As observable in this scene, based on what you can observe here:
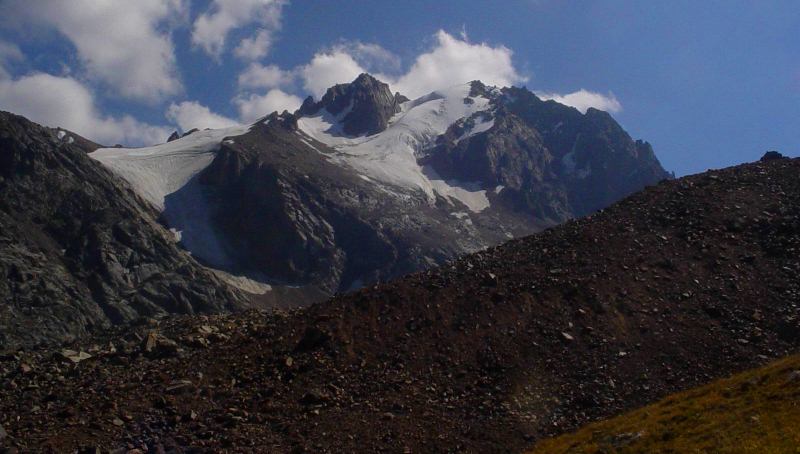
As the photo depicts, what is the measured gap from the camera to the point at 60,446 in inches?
1165

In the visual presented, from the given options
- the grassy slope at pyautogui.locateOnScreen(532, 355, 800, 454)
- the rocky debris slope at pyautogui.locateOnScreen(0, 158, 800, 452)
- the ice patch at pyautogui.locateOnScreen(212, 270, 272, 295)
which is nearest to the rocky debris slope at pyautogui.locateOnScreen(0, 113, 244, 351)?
the ice patch at pyautogui.locateOnScreen(212, 270, 272, 295)

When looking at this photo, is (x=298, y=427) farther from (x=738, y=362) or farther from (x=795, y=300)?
(x=795, y=300)

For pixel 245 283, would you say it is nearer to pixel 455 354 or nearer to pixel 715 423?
pixel 455 354

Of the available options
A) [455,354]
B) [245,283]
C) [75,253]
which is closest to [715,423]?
[455,354]

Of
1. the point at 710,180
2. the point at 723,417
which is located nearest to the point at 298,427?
the point at 723,417

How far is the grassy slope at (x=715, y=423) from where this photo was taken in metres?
23.7

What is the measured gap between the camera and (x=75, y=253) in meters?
160

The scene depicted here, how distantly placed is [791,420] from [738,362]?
13381 millimetres

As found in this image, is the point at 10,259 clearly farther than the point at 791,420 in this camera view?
Yes

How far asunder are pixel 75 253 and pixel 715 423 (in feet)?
519

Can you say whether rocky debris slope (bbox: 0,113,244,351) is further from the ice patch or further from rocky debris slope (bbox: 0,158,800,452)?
rocky debris slope (bbox: 0,158,800,452)

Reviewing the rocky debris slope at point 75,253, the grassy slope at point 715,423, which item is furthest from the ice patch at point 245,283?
the grassy slope at point 715,423

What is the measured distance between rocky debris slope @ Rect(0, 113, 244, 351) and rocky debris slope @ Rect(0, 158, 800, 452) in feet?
310

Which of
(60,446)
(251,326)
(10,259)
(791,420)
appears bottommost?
(60,446)
